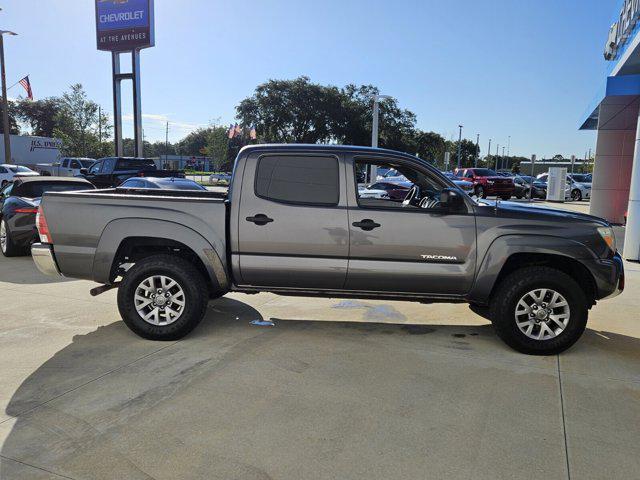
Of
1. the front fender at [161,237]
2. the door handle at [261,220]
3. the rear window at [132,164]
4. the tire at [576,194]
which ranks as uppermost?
the rear window at [132,164]

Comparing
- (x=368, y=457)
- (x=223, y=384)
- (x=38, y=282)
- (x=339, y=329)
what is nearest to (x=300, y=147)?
(x=339, y=329)

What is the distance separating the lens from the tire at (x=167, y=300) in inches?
192

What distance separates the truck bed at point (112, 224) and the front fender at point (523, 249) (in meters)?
2.53

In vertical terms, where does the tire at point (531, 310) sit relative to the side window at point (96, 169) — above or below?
below

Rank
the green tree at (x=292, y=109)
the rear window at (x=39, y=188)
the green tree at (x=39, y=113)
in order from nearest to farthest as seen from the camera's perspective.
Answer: the rear window at (x=39, y=188)
the green tree at (x=292, y=109)
the green tree at (x=39, y=113)

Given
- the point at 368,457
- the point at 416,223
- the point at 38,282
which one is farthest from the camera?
the point at 38,282

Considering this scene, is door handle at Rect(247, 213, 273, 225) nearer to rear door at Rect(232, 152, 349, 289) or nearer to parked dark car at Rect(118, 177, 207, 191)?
rear door at Rect(232, 152, 349, 289)

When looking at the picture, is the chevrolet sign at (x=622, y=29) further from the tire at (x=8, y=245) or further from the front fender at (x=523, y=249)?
the tire at (x=8, y=245)

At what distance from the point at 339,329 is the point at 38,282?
4.87 m

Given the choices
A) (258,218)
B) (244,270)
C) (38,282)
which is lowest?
(38,282)

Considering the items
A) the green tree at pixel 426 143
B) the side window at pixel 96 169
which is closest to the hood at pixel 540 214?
the side window at pixel 96 169

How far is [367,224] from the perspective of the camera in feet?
15.6

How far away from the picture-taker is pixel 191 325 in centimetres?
496

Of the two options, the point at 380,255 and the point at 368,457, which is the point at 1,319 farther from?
the point at 368,457
